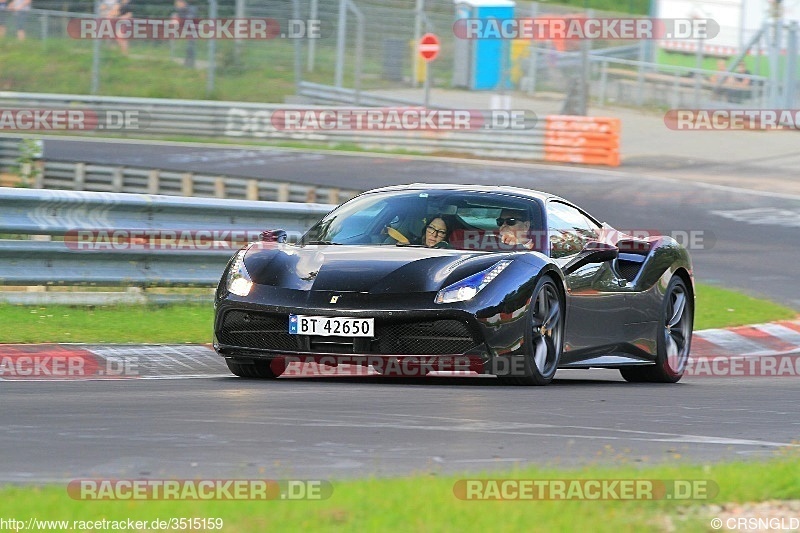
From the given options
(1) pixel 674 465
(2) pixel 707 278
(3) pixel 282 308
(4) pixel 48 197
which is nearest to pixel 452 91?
(2) pixel 707 278

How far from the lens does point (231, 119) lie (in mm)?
34000

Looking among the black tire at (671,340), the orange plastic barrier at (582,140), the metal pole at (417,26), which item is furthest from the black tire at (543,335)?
the metal pole at (417,26)

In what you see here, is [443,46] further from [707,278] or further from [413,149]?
[707,278]

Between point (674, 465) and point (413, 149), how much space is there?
26633 millimetres

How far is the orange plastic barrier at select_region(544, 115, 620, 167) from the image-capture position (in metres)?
29.6

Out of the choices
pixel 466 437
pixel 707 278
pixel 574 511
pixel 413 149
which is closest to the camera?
pixel 574 511

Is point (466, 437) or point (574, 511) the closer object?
point (574, 511)

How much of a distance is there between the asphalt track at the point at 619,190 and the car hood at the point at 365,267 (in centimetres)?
751

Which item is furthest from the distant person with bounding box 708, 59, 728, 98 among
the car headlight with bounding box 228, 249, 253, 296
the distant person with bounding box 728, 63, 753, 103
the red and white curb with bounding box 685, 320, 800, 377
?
the car headlight with bounding box 228, 249, 253, 296

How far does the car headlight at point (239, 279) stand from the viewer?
8.02 metres

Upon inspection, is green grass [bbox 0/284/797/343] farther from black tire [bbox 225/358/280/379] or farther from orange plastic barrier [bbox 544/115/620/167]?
orange plastic barrier [bbox 544/115/620/167]

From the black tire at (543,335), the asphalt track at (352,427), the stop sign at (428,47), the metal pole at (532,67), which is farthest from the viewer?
the metal pole at (532,67)

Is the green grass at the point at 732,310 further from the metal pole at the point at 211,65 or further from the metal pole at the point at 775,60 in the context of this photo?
the metal pole at the point at 211,65

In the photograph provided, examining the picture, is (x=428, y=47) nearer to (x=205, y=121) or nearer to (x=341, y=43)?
(x=341, y=43)
